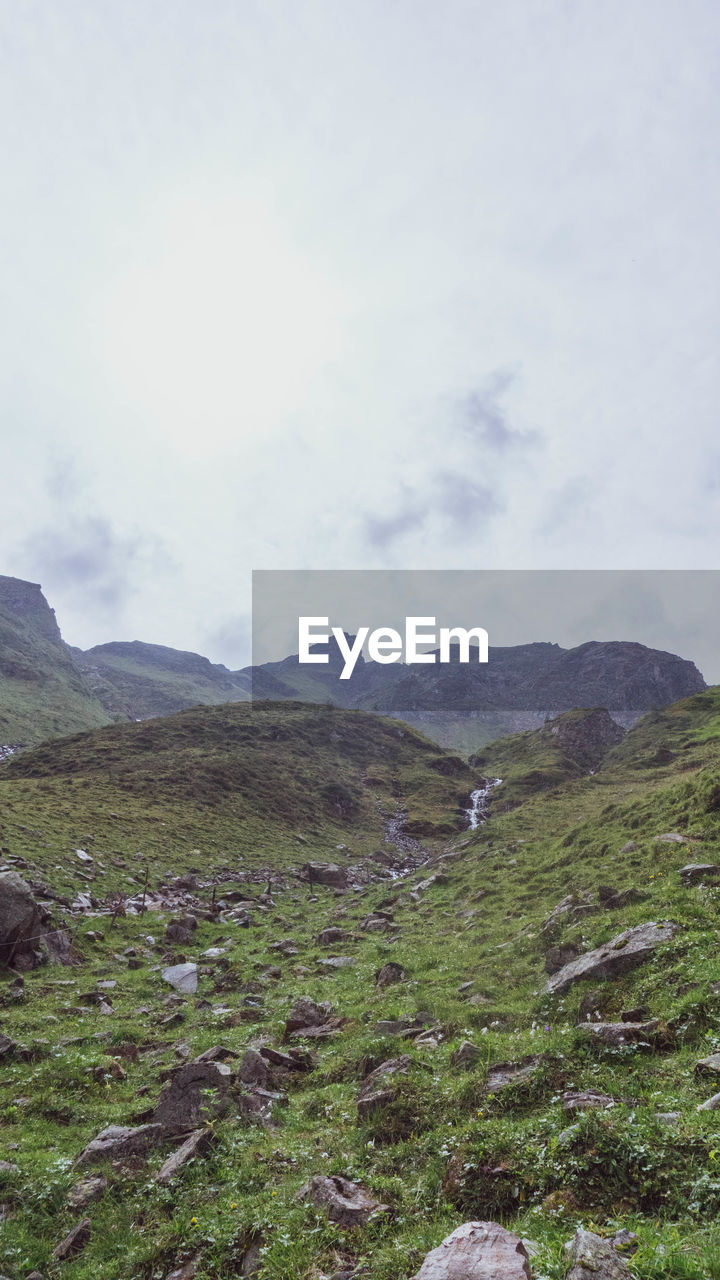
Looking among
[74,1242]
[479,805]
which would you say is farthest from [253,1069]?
[479,805]

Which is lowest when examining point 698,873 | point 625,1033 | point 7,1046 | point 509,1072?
point 7,1046

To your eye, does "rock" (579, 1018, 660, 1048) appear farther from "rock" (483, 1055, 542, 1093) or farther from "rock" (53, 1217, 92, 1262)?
"rock" (53, 1217, 92, 1262)

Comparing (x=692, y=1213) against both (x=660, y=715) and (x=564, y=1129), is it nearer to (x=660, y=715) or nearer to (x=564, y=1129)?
(x=564, y=1129)

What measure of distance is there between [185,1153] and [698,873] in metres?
→ 16.0

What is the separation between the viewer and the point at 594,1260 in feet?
18.3

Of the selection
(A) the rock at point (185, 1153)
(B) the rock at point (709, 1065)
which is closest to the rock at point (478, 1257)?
(B) the rock at point (709, 1065)

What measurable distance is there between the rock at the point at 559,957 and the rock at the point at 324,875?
A: 30.3m

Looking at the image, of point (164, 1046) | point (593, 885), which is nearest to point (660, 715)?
point (593, 885)

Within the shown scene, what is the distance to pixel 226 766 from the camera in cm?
7056

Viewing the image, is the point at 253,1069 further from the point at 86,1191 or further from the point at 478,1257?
the point at 478,1257

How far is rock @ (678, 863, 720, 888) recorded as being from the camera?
17281 mm

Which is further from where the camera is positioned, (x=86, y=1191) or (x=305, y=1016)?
(x=305, y=1016)

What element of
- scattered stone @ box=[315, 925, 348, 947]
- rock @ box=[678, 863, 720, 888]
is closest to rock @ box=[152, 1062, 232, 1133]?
scattered stone @ box=[315, 925, 348, 947]

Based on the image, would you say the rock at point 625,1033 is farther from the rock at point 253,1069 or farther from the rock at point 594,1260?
the rock at point 253,1069
